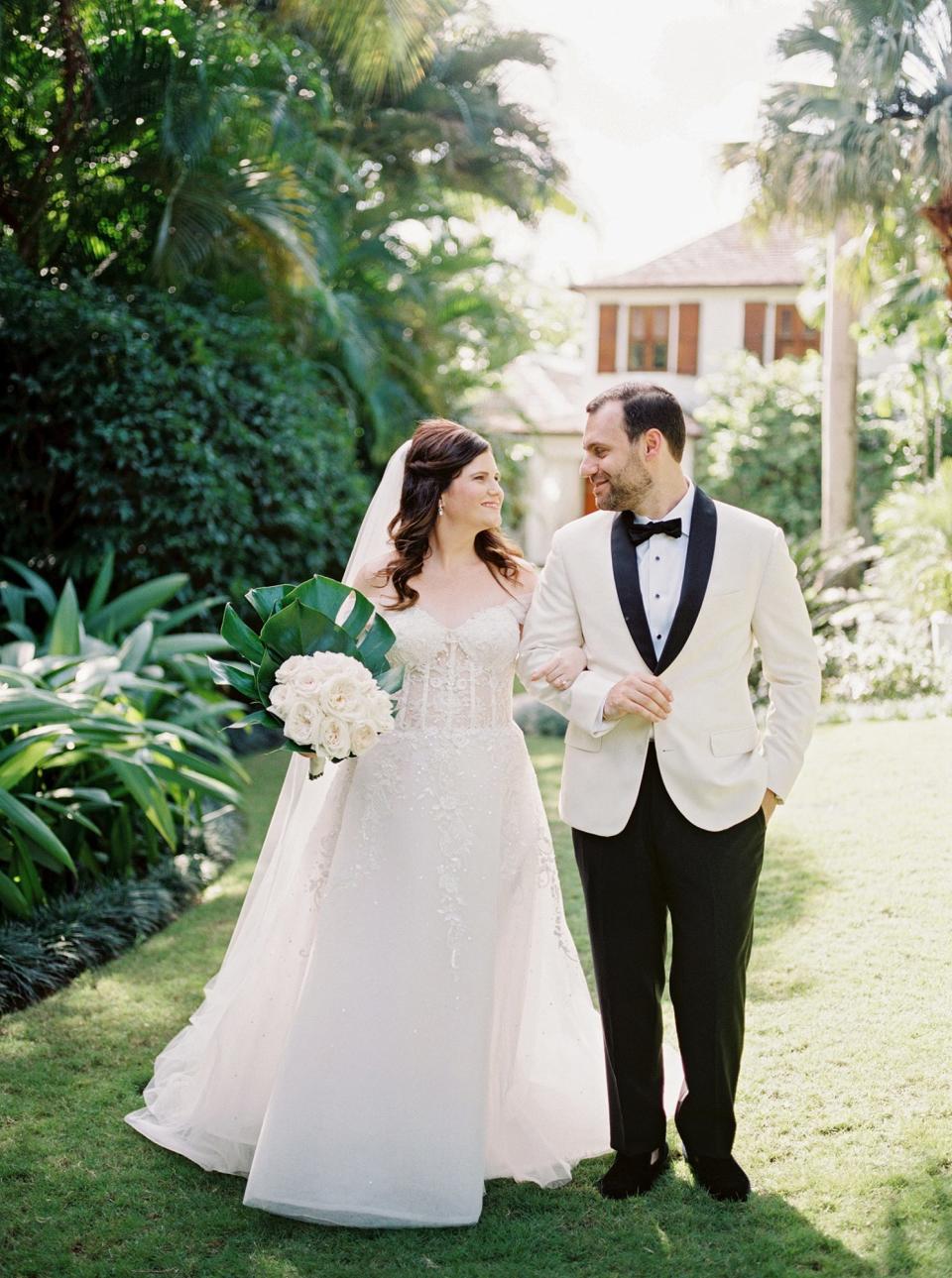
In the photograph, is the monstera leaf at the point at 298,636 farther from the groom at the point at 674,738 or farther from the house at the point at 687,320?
the house at the point at 687,320

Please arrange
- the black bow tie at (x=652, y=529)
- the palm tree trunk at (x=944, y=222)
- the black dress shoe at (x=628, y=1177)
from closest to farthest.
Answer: the black bow tie at (x=652, y=529)
the black dress shoe at (x=628, y=1177)
the palm tree trunk at (x=944, y=222)

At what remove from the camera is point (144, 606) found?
8.30m

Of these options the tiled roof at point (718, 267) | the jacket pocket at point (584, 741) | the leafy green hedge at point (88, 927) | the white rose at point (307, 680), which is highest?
the tiled roof at point (718, 267)

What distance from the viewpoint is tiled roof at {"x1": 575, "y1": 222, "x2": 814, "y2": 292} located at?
90.3 feet

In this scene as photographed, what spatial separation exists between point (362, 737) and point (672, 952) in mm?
1018

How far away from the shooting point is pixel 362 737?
335 cm

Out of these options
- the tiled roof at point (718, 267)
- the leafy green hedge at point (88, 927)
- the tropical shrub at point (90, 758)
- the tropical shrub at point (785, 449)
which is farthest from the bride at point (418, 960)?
the tiled roof at point (718, 267)

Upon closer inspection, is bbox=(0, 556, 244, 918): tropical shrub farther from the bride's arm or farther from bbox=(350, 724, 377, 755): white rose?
the bride's arm

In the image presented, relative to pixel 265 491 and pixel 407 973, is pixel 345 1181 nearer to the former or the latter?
pixel 407 973

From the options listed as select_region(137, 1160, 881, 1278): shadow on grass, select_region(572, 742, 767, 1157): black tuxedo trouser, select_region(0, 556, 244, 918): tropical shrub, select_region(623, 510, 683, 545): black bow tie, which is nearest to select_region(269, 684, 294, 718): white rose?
select_region(572, 742, 767, 1157): black tuxedo trouser

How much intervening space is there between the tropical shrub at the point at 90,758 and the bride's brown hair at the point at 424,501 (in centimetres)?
217

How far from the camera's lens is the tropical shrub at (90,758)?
5.58 m

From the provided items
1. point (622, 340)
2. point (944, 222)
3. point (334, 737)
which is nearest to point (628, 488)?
point (334, 737)

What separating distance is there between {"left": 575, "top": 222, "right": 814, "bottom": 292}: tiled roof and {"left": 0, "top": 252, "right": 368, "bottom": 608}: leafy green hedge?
60.6ft
